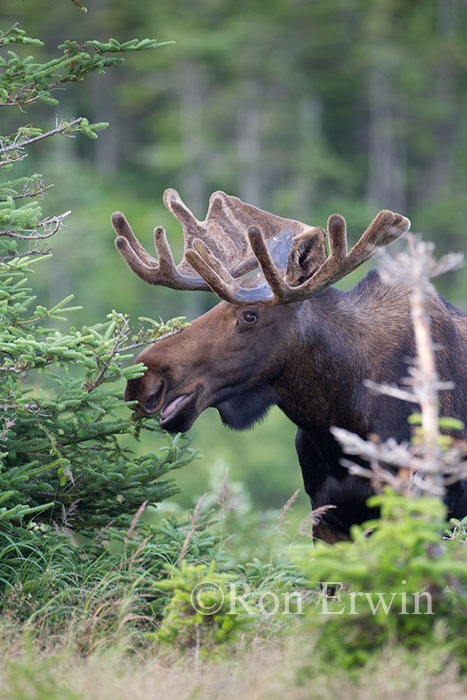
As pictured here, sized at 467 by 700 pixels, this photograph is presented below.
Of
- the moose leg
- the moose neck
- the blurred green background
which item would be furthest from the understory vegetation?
the blurred green background

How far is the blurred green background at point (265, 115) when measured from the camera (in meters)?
53.5

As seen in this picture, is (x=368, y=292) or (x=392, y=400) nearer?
(x=392, y=400)

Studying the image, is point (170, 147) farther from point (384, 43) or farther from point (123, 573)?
point (123, 573)

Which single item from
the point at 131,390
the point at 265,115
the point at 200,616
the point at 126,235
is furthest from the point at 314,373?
the point at 265,115

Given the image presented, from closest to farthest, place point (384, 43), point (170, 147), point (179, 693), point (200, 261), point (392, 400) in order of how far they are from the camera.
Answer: point (179, 693) < point (200, 261) < point (392, 400) < point (170, 147) < point (384, 43)

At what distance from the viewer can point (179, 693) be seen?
11.2ft

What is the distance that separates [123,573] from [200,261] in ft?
5.29

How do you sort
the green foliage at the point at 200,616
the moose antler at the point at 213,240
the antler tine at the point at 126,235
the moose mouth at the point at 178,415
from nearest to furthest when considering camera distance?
the green foliage at the point at 200,616 → the moose mouth at the point at 178,415 → the moose antler at the point at 213,240 → the antler tine at the point at 126,235

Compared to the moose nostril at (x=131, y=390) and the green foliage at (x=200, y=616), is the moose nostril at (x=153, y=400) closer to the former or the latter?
the moose nostril at (x=131, y=390)

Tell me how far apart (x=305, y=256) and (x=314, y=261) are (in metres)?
0.06

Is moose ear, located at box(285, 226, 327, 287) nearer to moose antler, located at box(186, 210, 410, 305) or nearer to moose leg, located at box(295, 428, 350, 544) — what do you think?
moose antler, located at box(186, 210, 410, 305)

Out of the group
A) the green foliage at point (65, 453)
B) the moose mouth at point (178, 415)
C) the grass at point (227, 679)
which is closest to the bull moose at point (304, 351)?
the moose mouth at point (178, 415)

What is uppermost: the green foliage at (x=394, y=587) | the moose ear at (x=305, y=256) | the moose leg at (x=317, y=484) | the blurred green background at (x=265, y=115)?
the moose ear at (x=305, y=256)

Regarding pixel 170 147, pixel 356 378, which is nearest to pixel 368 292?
pixel 356 378
